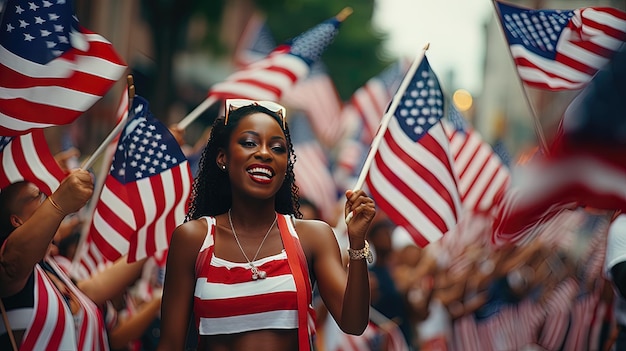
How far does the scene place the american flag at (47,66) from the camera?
590 centimetres

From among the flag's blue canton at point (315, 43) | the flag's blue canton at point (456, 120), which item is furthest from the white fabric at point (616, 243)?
the flag's blue canton at point (456, 120)

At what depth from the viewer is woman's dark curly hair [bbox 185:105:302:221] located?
17.7ft

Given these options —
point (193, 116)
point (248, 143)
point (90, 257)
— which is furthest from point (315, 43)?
point (248, 143)

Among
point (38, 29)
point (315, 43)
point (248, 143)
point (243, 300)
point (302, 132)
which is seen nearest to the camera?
point (243, 300)

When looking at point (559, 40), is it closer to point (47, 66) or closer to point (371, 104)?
point (47, 66)

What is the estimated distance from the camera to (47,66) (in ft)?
19.8

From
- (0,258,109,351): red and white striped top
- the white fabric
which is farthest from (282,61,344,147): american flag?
(0,258,109,351): red and white striped top

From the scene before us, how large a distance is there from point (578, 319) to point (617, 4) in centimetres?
423

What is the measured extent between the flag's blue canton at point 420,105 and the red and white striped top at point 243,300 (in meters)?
2.92

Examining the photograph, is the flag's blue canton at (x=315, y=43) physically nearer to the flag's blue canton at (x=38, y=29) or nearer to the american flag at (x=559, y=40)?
the american flag at (x=559, y=40)

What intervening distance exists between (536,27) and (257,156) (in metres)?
3.50

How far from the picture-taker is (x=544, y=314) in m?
15.9

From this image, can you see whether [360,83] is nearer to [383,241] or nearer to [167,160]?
[383,241]

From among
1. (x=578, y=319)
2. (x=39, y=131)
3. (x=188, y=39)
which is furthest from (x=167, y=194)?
(x=188, y=39)
